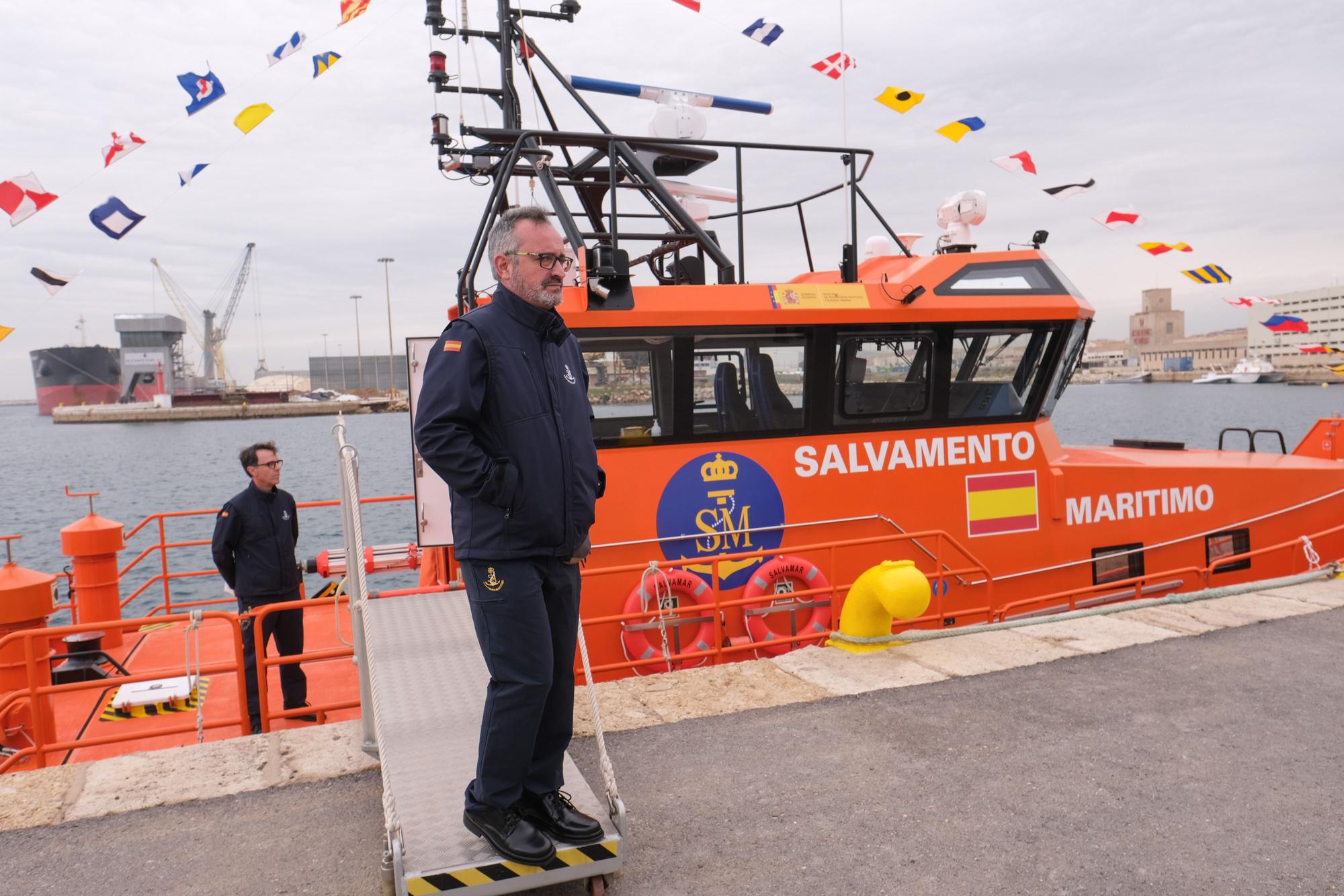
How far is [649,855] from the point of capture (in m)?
3.07

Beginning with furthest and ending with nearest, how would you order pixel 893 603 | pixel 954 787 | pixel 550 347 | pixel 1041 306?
pixel 1041 306 → pixel 893 603 → pixel 954 787 → pixel 550 347

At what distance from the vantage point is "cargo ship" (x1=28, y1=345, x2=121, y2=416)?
103500 mm

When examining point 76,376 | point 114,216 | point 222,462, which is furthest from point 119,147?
point 76,376

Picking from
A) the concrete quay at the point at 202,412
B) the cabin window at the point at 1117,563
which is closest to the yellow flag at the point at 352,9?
the cabin window at the point at 1117,563

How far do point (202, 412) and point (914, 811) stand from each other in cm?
11640

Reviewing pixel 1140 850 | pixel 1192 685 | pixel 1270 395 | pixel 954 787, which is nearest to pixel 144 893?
pixel 954 787

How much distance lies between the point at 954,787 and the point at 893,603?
5.27 ft

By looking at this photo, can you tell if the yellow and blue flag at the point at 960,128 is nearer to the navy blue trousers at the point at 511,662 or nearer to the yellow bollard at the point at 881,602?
the yellow bollard at the point at 881,602

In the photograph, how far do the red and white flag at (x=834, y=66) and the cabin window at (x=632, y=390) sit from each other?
3373 millimetres

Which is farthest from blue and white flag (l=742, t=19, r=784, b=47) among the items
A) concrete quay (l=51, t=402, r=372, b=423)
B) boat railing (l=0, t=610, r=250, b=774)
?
concrete quay (l=51, t=402, r=372, b=423)

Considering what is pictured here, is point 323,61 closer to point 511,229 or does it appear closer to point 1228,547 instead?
point 511,229

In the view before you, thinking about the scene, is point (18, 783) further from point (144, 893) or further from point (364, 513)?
point (364, 513)

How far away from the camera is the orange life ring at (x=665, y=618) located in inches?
236

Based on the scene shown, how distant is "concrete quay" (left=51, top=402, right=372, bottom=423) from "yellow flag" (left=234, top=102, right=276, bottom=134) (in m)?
99.8
